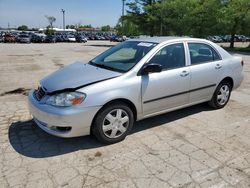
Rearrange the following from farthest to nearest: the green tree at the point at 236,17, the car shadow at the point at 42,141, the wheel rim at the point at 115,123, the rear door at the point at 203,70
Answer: the green tree at the point at 236,17
the rear door at the point at 203,70
the wheel rim at the point at 115,123
the car shadow at the point at 42,141

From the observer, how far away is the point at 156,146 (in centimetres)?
388

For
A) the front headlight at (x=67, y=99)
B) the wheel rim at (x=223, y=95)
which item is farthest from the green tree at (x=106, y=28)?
the front headlight at (x=67, y=99)

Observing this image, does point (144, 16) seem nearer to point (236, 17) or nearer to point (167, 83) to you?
point (236, 17)

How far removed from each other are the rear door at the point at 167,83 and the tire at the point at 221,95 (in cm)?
93

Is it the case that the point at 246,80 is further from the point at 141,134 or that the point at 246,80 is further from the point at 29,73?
the point at 29,73

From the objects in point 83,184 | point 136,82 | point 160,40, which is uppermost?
point 160,40

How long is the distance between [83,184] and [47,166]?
630 millimetres

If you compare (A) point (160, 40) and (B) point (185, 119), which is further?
(B) point (185, 119)

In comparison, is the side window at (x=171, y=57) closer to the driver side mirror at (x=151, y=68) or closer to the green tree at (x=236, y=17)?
the driver side mirror at (x=151, y=68)

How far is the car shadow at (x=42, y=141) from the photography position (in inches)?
145

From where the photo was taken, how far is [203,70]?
4.87 m

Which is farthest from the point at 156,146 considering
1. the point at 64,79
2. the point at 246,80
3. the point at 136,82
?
the point at 246,80

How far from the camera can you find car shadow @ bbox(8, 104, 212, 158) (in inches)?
145

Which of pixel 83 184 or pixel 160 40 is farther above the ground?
pixel 160 40
